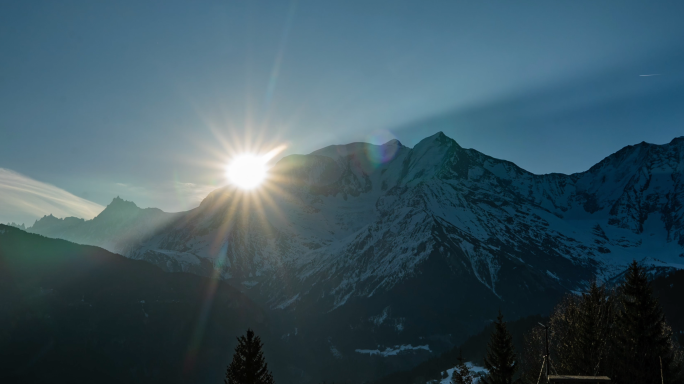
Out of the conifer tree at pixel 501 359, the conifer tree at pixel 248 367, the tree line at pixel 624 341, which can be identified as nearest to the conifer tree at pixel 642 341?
the tree line at pixel 624 341

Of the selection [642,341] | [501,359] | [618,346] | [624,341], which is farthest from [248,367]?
[642,341]

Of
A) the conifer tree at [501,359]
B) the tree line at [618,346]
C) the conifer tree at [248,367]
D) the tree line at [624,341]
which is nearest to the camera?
the conifer tree at [248,367]

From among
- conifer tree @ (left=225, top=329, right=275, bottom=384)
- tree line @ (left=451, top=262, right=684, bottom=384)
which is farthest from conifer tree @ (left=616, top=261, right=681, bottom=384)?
conifer tree @ (left=225, top=329, right=275, bottom=384)

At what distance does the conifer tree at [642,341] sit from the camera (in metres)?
42.6

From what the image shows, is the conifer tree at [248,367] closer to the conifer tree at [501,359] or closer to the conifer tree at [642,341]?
the conifer tree at [501,359]

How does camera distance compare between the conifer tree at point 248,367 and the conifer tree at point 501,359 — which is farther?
the conifer tree at point 501,359

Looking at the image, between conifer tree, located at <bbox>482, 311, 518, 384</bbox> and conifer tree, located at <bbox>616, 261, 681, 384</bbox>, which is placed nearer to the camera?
conifer tree, located at <bbox>616, 261, 681, 384</bbox>

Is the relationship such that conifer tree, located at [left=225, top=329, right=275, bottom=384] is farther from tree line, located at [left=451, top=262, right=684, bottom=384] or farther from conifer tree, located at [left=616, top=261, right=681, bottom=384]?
conifer tree, located at [left=616, top=261, right=681, bottom=384]

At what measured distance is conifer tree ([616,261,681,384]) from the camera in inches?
1676

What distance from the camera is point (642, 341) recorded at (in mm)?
43250

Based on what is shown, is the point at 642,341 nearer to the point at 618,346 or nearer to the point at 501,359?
the point at 618,346

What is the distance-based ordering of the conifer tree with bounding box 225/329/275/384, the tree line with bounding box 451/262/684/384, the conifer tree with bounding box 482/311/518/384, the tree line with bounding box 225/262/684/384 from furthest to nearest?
1. the conifer tree with bounding box 482/311/518/384
2. the tree line with bounding box 451/262/684/384
3. the tree line with bounding box 225/262/684/384
4. the conifer tree with bounding box 225/329/275/384

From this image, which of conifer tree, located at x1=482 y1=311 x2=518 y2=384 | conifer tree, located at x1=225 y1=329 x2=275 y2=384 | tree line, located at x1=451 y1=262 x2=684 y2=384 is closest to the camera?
conifer tree, located at x1=225 y1=329 x2=275 y2=384

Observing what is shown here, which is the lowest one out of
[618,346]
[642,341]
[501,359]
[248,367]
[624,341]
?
[248,367]
